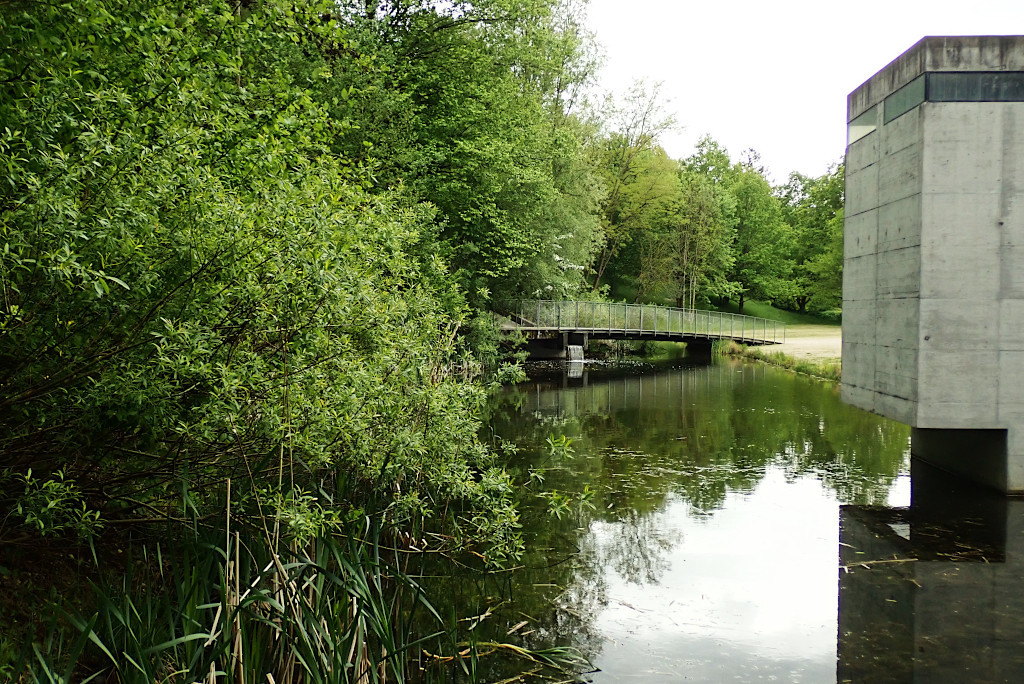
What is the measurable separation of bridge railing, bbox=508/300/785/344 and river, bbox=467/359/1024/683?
12464 mm

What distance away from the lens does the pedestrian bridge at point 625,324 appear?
27719mm

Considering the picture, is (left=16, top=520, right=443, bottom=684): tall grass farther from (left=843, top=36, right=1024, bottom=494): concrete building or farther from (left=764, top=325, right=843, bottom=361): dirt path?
(left=764, top=325, right=843, bottom=361): dirt path

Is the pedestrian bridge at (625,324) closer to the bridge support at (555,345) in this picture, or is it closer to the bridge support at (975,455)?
the bridge support at (555,345)

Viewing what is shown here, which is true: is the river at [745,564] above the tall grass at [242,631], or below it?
below

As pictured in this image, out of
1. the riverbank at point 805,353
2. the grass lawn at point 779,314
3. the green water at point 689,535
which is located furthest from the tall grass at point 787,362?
the grass lawn at point 779,314

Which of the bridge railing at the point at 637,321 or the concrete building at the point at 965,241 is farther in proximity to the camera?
the bridge railing at the point at 637,321

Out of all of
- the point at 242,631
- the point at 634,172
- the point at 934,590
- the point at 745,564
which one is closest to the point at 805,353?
the point at 634,172

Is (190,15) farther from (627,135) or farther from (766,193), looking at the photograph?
→ (766,193)

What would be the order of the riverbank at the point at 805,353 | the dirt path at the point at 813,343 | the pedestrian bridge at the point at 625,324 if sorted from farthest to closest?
the dirt path at the point at 813,343, the pedestrian bridge at the point at 625,324, the riverbank at the point at 805,353

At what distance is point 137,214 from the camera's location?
4230mm

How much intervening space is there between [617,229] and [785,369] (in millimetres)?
15338

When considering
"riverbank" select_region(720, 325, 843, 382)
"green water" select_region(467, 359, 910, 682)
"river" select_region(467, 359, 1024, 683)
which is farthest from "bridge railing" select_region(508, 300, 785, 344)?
"river" select_region(467, 359, 1024, 683)

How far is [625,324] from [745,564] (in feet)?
75.6

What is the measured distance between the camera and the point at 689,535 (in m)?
9.16
